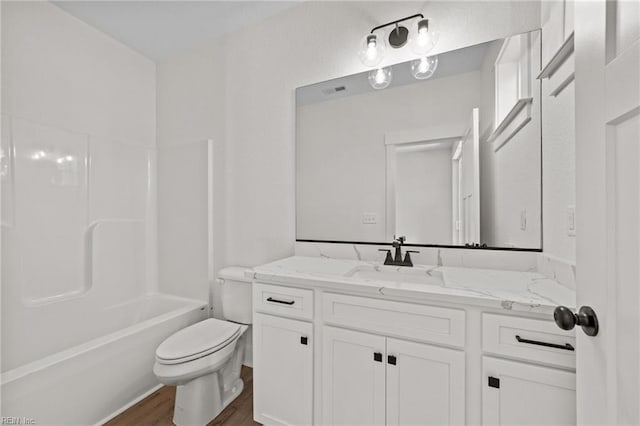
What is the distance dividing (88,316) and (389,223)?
228 centimetres

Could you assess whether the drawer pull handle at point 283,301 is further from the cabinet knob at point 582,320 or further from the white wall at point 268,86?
the cabinet knob at point 582,320

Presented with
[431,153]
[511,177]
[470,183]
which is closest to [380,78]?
[431,153]

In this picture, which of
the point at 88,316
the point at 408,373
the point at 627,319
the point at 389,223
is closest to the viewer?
the point at 627,319

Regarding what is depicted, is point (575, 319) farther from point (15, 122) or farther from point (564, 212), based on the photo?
point (15, 122)

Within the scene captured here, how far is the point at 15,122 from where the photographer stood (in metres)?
1.75

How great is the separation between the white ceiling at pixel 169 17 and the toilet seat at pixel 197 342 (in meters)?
2.10

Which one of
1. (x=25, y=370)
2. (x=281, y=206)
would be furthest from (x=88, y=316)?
(x=281, y=206)

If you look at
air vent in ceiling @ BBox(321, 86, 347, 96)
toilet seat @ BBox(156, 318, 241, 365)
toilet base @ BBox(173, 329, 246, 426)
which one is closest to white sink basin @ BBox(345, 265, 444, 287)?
toilet seat @ BBox(156, 318, 241, 365)

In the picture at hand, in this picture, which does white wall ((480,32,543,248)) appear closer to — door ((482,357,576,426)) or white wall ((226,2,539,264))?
white wall ((226,2,539,264))

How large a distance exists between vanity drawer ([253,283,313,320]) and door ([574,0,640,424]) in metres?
0.92

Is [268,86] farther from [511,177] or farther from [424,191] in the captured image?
[511,177]

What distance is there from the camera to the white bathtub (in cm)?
127

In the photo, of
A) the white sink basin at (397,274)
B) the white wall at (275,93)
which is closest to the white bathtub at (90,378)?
the white wall at (275,93)

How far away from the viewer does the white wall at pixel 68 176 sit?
5.72ft
